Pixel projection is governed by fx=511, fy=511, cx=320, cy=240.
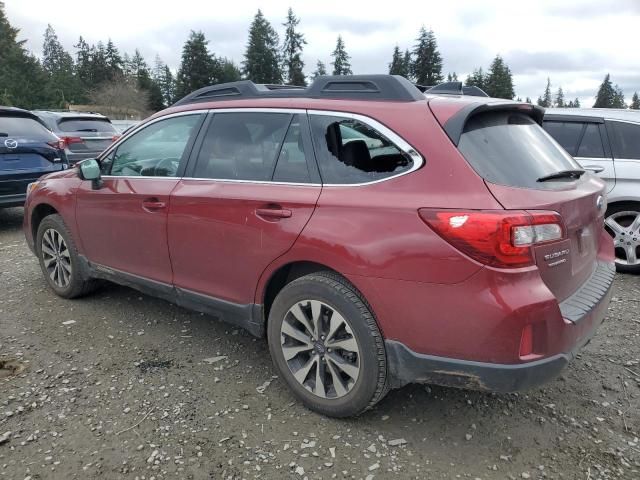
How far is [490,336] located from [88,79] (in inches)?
3613

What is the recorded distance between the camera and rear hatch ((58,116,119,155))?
34.1 feet

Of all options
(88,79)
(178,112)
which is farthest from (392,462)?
(88,79)

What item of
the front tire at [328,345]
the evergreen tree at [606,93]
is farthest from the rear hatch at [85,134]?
the evergreen tree at [606,93]

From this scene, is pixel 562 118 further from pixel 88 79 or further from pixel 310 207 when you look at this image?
pixel 88 79

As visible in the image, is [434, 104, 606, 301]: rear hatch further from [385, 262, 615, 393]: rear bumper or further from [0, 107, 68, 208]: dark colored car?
[0, 107, 68, 208]: dark colored car

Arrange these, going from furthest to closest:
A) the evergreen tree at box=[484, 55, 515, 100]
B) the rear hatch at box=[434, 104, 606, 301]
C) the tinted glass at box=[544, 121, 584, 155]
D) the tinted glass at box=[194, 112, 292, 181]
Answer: the evergreen tree at box=[484, 55, 515, 100] < the tinted glass at box=[544, 121, 584, 155] < the tinted glass at box=[194, 112, 292, 181] < the rear hatch at box=[434, 104, 606, 301]

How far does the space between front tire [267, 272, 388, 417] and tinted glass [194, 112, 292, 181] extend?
2.50 ft

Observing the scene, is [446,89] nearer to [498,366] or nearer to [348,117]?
[348,117]

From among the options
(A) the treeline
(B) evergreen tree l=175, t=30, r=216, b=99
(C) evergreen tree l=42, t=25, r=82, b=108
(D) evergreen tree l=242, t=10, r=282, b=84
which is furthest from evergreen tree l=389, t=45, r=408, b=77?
(C) evergreen tree l=42, t=25, r=82, b=108

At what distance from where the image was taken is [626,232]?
17.2 ft

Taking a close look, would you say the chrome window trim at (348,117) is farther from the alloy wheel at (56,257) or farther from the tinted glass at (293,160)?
the alloy wheel at (56,257)

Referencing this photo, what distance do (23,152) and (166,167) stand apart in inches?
188

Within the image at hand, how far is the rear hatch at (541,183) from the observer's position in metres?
2.30

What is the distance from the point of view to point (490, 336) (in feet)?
7.25
